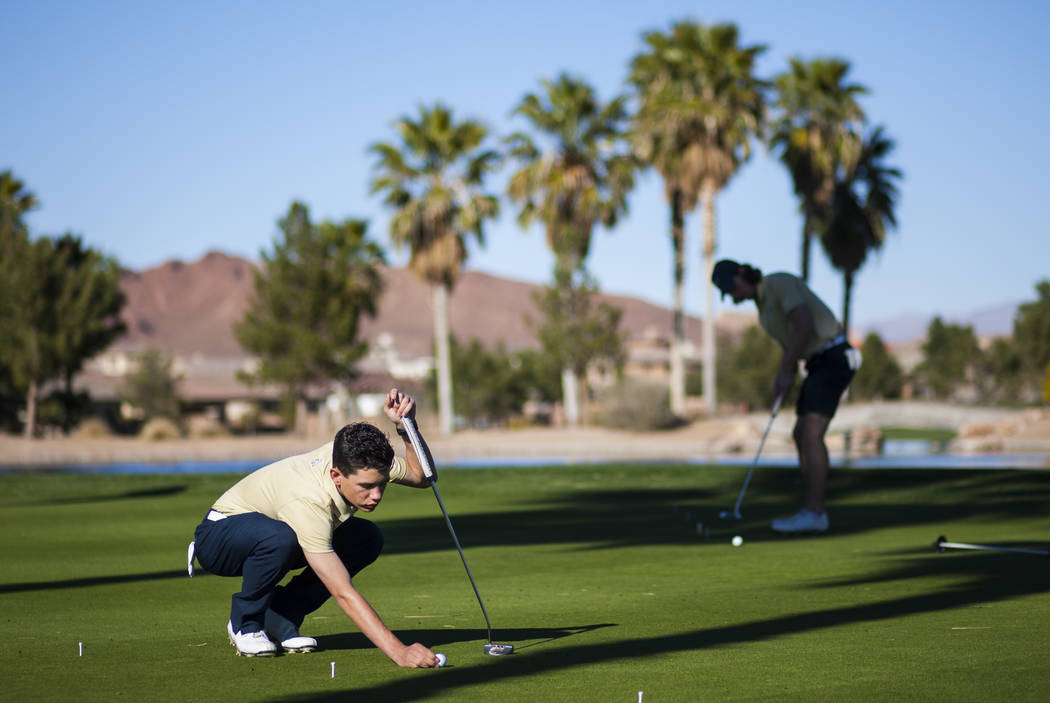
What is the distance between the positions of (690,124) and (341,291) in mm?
14646

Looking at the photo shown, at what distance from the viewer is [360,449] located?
4.59 metres

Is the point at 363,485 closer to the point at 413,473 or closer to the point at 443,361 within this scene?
the point at 413,473

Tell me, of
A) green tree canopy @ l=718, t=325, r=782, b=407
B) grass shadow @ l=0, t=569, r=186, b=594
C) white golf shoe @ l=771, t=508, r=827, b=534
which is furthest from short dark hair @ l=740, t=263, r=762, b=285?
green tree canopy @ l=718, t=325, r=782, b=407

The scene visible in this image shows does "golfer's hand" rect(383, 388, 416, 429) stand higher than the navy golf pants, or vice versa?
"golfer's hand" rect(383, 388, 416, 429)

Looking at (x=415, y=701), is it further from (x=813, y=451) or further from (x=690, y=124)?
(x=690, y=124)

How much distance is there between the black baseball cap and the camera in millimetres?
9938

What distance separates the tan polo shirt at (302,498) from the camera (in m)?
4.82

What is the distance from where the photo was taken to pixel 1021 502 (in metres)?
12.0

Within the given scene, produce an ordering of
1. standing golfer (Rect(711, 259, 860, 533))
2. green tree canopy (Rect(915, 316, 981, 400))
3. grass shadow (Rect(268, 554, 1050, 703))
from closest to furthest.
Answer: grass shadow (Rect(268, 554, 1050, 703))
standing golfer (Rect(711, 259, 860, 533))
green tree canopy (Rect(915, 316, 981, 400))

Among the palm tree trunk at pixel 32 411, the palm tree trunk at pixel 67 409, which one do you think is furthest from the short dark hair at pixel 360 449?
the palm tree trunk at pixel 67 409

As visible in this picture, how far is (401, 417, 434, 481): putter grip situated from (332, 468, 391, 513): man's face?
0.77 ft

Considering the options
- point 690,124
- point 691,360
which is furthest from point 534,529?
point 691,360

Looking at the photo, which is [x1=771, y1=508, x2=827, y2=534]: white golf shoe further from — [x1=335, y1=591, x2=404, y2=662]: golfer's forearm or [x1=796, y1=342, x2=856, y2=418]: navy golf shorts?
[x1=335, y1=591, x2=404, y2=662]: golfer's forearm

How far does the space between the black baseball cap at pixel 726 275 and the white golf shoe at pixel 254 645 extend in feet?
18.7
